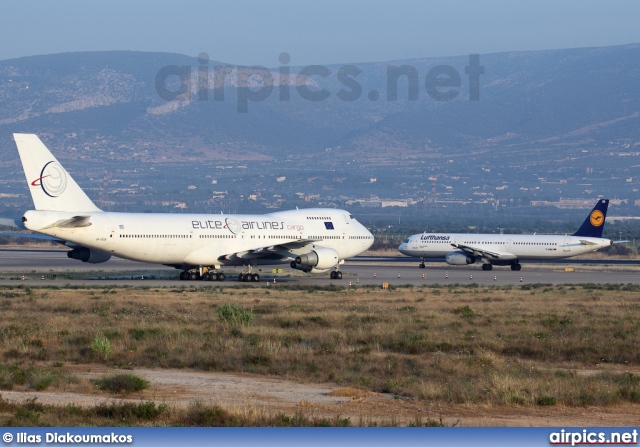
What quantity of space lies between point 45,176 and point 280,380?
31.6 meters

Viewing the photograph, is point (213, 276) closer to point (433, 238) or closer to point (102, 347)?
point (433, 238)

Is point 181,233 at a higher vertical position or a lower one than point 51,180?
lower

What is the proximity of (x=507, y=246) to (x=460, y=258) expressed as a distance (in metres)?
3.56

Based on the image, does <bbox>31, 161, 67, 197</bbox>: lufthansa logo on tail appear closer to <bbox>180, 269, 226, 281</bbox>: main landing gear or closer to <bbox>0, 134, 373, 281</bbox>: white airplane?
<bbox>0, 134, 373, 281</bbox>: white airplane

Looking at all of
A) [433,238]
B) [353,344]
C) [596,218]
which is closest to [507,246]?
[433,238]

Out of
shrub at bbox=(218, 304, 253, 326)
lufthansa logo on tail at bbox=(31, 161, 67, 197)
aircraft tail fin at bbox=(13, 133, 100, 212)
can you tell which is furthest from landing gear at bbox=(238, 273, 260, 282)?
shrub at bbox=(218, 304, 253, 326)

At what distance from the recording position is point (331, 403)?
17.6 m

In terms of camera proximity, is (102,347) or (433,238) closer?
(102,347)

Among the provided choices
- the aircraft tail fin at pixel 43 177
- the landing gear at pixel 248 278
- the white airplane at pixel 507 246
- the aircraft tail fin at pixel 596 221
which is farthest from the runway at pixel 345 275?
the aircraft tail fin at pixel 43 177

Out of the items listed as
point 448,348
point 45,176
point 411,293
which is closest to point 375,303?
point 411,293

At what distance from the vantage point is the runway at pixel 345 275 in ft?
178

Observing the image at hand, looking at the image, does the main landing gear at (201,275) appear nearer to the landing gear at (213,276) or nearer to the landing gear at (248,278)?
the landing gear at (213,276)

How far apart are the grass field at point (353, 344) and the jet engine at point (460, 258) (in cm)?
3803

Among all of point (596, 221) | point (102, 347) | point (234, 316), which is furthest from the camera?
point (596, 221)
